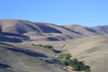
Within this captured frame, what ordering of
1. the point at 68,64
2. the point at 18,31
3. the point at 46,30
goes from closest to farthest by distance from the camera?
the point at 68,64 → the point at 18,31 → the point at 46,30

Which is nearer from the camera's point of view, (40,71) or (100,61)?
(40,71)

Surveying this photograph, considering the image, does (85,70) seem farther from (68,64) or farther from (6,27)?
(6,27)

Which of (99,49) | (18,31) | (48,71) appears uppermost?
(18,31)

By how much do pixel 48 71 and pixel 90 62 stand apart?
739 cm

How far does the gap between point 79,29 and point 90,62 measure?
145740mm

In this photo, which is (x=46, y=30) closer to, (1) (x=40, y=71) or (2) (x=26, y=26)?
(2) (x=26, y=26)

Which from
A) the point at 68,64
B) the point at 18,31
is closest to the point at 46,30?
the point at 18,31

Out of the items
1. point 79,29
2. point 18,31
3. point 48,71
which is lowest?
point 48,71

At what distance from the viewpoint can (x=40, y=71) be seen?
57.9 feet

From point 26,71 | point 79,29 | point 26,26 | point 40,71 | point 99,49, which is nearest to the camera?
point 26,71

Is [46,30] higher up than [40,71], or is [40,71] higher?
[46,30]

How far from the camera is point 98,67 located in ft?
67.1

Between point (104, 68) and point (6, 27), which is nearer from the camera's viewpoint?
point (104, 68)

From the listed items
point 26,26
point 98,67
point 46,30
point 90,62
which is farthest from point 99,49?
point 46,30
